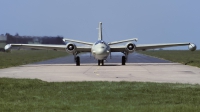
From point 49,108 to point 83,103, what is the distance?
5.04 ft

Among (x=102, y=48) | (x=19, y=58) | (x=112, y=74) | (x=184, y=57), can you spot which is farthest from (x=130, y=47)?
(x=19, y=58)

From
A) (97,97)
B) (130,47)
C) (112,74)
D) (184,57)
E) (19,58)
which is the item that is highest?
(97,97)

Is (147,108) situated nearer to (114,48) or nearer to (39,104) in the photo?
(39,104)

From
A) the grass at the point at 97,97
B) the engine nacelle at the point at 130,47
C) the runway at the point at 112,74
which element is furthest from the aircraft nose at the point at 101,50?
the grass at the point at 97,97

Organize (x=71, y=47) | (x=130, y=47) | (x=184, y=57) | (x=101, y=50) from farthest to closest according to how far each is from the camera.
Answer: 1. (x=184, y=57)
2. (x=130, y=47)
3. (x=71, y=47)
4. (x=101, y=50)

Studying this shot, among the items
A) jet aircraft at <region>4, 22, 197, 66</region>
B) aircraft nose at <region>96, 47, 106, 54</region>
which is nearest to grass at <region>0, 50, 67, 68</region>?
jet aircraft at <region>4, 22, 197, 66</region>

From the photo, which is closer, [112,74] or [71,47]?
[112,74]

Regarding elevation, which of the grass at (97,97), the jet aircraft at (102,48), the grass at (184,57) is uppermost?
the grass at (97,97)

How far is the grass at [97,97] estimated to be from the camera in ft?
46.8

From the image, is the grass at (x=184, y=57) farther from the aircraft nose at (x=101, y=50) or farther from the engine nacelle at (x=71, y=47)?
the engine nacelle at (x=71, y=47)

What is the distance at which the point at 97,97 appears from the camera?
1717cm

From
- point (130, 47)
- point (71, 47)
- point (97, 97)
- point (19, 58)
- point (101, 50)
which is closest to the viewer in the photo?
point (97, 97)

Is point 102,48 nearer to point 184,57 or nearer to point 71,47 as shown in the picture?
point 71,47

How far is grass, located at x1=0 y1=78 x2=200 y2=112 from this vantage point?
14.3 metres
